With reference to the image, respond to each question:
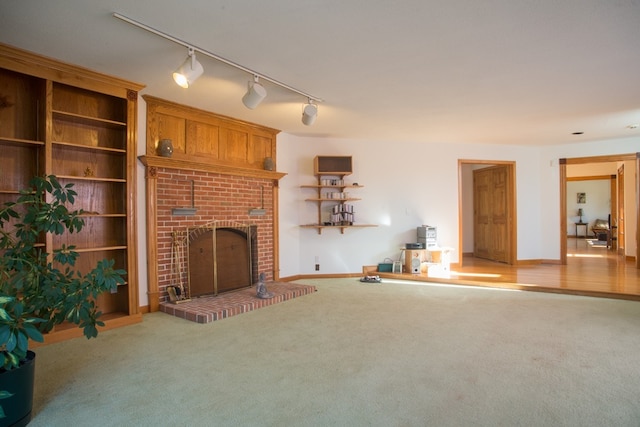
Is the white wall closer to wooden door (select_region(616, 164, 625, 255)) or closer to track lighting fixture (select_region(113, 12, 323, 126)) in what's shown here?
track lighting fixture (select_region(113, 12, 323, 126))

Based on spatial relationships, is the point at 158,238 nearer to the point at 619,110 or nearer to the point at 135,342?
the point at 135,342

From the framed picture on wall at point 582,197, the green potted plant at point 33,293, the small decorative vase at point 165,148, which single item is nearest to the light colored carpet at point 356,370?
the green potted plant at point 33,293

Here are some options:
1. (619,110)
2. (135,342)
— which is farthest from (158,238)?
(619,110)

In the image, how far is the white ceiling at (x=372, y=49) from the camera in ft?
7.70

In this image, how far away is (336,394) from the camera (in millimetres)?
2205

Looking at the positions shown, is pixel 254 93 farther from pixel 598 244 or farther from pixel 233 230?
pixel 598 244

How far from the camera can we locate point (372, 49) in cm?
291

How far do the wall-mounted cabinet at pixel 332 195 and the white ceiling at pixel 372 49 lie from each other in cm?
136

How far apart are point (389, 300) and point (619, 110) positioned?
152 inches

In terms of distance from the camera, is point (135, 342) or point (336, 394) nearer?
point (336, 394)

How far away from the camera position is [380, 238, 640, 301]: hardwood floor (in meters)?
4.80

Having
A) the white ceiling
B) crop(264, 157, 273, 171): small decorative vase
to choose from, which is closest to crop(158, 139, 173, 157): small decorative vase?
the white ceiling

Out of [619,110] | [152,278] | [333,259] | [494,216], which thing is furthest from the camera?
[494,216]

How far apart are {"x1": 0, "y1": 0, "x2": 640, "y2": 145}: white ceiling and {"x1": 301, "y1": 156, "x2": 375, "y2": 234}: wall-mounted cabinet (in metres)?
1.36
